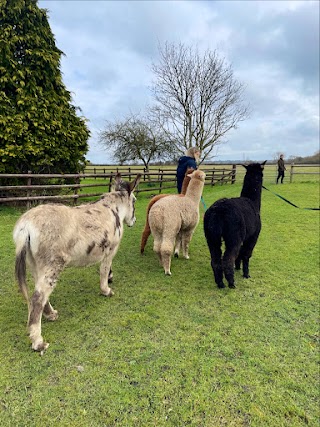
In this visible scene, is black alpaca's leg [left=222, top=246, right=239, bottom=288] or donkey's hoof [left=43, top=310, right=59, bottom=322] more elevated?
black alpaca's leg [left=222, top=246, right=239, bottom=288]

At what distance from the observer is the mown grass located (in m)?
2.20

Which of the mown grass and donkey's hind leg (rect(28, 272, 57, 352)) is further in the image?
donkey's hind leg (rect(28, 272, 57, 352))

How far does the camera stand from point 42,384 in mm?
2389

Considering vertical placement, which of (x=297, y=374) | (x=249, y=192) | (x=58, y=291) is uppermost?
(x=249, y=192)

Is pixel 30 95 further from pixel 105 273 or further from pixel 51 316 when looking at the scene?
pixel 51 316

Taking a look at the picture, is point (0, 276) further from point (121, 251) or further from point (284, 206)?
point (284, 206)

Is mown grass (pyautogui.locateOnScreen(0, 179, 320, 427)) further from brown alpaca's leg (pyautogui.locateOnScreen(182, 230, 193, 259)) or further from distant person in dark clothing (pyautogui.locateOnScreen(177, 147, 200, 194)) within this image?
distant person in dark clothing (pyautogui.locateOnScreen(177, 147, 200, 194))

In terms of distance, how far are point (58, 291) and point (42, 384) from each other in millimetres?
1802

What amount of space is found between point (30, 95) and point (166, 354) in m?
9.74

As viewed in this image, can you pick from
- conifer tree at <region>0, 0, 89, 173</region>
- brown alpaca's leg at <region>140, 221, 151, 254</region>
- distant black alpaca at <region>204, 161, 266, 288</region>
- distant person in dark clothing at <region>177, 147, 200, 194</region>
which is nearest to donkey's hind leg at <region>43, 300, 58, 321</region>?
distant black alpaca at <region>204, 161, 266, 288</region>

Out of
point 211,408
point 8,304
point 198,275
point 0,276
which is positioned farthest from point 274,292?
point 0,276

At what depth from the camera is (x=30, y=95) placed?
9508 mm

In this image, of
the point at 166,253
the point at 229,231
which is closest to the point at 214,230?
the point at 229,231

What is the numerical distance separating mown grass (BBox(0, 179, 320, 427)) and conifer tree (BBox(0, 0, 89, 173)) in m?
5.77
